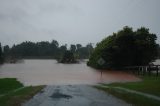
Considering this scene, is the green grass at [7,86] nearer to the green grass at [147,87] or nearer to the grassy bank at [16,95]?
the grassy bank at [16,95]

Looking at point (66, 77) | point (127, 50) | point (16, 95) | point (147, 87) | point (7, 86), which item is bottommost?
point (7, 86)

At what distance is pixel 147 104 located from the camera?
59.1 ft

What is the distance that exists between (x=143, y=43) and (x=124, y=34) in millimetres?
4750

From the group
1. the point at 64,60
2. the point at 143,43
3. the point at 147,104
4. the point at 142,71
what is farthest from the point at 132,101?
the point at 64,60

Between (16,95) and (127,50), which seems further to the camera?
(127,50)

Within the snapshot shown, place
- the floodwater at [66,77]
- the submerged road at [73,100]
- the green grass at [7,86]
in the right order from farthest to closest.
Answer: the floodwater at [66,77] < the green grass at [7,86] < the submerged road at [73,100]

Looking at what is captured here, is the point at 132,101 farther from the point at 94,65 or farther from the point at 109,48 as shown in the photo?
the point at 94,65

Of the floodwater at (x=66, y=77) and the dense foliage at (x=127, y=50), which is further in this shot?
the dense foliage at (x=127, y=50)

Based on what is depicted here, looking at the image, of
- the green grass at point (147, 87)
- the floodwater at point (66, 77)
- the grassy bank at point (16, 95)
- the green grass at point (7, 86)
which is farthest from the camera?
the floodwater at point (66, 77)

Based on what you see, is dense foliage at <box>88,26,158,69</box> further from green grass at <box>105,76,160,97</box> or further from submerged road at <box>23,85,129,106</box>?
submerged road at <box>23,85,129,106</box>

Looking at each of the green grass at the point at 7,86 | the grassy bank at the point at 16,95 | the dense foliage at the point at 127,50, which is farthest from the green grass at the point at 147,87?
the dense foliage at the point at 127,50

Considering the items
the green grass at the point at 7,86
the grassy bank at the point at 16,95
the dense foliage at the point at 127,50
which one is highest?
the dense foliage at the point at 127,50

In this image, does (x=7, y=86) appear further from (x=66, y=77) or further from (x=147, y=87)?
(x=66, y=77)

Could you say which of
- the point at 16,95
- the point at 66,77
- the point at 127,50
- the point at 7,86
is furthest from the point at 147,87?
the point at 127,50
